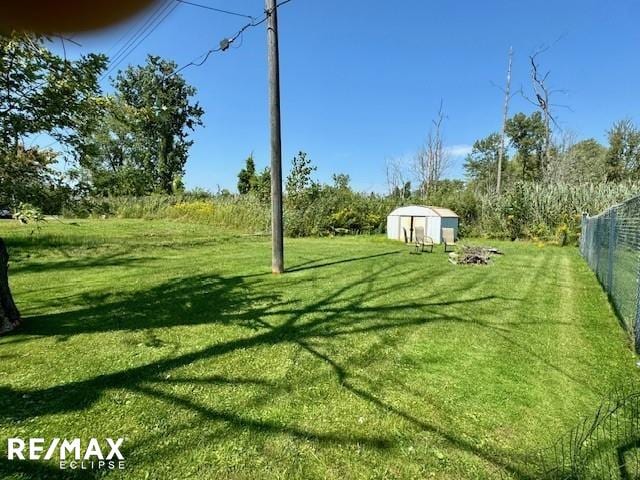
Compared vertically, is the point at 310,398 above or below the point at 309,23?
below

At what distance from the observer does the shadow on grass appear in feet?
7.00

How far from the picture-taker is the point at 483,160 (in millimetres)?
46375

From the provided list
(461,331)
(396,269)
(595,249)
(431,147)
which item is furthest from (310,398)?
(431,147)

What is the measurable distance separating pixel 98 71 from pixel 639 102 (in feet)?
83.8

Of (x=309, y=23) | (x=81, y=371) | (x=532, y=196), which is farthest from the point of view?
(x=532, y=196)

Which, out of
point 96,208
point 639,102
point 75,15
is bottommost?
point 96,208

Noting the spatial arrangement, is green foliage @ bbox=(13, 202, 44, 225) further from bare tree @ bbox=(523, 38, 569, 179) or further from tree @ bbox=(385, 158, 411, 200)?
tree @ bbox=(385, 158, 411, 200)

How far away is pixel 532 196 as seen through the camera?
15.3 meters

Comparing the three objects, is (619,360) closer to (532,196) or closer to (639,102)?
(532,196)

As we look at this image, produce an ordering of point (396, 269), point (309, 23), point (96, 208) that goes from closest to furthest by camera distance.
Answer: point (96, 208)
point (396, 269)
point (309, 23)

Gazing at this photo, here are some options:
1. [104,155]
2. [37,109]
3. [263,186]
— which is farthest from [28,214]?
[263,186]
